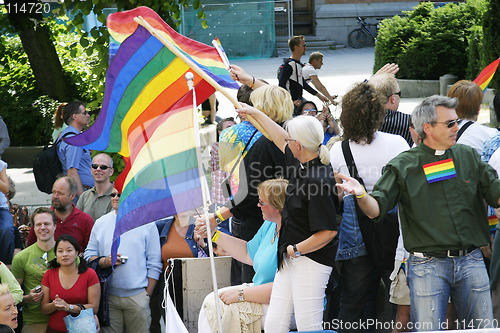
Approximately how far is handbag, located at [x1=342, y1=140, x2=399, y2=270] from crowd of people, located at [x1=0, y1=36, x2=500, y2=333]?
0.01 metres

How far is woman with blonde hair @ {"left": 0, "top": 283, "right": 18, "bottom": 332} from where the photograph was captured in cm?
525

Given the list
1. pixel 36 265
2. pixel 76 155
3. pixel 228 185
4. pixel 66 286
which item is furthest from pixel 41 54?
pixel 228 185

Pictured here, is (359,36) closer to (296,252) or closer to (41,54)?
(41,54)

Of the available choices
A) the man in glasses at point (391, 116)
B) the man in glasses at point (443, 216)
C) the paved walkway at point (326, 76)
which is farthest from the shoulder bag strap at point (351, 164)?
the paved walkway at point (326, 76)

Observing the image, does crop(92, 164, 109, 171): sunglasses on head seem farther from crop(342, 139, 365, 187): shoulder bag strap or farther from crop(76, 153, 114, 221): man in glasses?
crop(342, 139, 365, 187): shoulder bag strap

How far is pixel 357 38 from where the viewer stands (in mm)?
26516

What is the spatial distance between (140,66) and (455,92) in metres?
2.38

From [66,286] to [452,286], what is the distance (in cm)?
320

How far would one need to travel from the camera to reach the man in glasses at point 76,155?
7746mm

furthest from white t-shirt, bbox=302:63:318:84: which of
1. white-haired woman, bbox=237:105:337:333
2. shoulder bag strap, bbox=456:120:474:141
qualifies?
white-haired woman, bbox=237:105:337:333

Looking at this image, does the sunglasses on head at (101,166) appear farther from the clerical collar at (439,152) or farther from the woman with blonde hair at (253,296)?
the clerical collar at (439,152)

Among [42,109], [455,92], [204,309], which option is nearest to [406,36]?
[42,109]

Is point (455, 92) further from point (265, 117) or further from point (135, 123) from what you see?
point (135, 123)

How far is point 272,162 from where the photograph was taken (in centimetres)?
540
